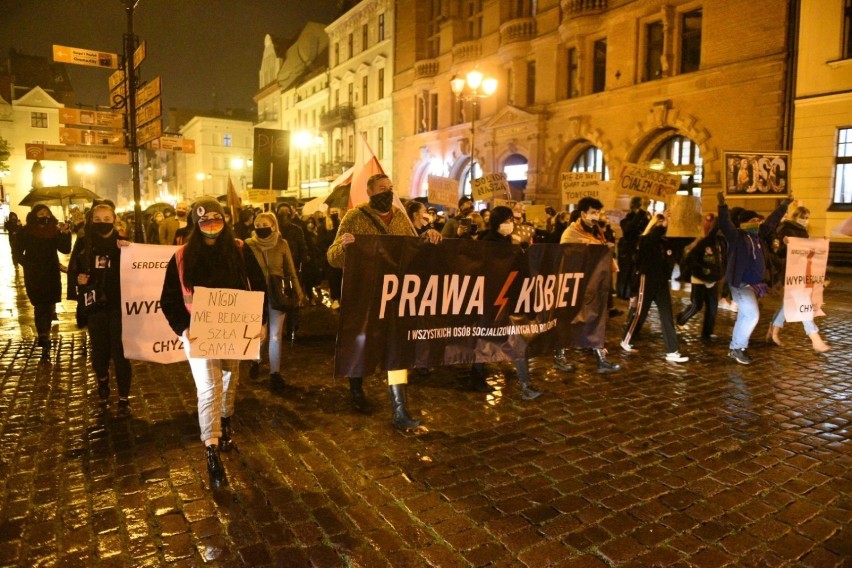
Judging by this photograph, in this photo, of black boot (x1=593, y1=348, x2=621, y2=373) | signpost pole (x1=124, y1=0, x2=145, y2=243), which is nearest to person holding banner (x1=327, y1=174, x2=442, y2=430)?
black boot (x1=593, y1=348, x2=621, y2=373)

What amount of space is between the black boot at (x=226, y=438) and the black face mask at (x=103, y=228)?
7.36 ft

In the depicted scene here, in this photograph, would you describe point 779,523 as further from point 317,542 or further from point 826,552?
point 317,542

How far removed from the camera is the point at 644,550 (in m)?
3.31

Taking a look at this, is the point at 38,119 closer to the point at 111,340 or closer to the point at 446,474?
the point at 111,340

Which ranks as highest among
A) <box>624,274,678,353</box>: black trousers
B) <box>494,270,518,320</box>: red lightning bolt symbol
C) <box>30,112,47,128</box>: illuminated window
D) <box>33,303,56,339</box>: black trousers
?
<box>30,112,47,128</box>: illuminated window

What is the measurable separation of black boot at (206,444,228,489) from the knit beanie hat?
1.54 metres

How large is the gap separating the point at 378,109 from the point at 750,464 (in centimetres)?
3782

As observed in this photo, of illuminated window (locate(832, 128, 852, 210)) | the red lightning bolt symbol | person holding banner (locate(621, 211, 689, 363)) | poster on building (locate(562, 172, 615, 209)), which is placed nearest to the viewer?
the red lightning bolt symbol

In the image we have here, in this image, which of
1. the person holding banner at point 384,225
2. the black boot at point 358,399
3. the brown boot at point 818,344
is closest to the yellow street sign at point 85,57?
the person holding banner at point 384,225

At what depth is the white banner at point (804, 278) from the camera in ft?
26.7

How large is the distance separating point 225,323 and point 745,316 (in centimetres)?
641

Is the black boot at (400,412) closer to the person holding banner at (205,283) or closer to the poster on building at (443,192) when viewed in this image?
the person holding banner at (205,283)

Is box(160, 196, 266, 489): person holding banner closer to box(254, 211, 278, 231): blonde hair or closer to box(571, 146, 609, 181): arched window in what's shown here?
box(254, 211, 278, 231): blonde hair

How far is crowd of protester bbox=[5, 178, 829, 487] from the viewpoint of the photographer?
411 cm
